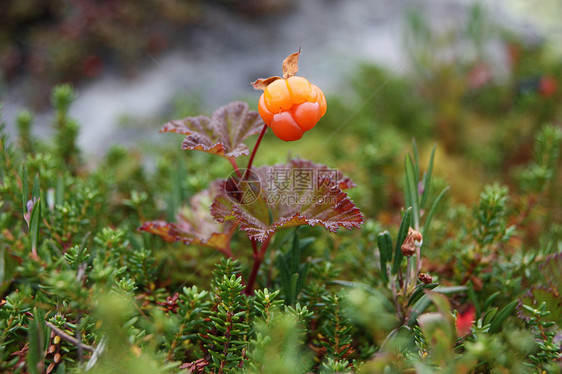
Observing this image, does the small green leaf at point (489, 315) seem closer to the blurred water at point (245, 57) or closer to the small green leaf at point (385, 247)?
the small green leaf at point (385, 247)

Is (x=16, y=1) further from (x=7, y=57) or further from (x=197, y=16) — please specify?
(x=197, y=16)

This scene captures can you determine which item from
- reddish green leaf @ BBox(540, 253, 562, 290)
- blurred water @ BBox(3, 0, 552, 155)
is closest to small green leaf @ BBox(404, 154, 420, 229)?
reddish green leaf @ BBox(540, 253, 562, 290)

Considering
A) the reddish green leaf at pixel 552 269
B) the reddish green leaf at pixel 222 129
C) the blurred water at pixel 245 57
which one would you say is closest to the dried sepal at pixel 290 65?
the reddish green leaf at pixel 222 129

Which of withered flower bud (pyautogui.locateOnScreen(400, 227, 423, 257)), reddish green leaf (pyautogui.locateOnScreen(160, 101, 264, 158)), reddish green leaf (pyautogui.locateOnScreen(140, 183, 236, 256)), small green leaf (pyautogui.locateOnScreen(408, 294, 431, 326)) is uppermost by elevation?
reddish green leaf (pyautogui.locateOnScreen(160, 101, 264, 158))

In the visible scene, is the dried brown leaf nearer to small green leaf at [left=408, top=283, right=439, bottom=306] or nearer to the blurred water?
small green leaf at [left=408, top=283, right=439, bottom=306]

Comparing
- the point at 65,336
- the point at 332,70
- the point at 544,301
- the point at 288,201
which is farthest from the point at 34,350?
the point at 332,70

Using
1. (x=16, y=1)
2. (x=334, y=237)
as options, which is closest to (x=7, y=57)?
(x=16, y=1)
